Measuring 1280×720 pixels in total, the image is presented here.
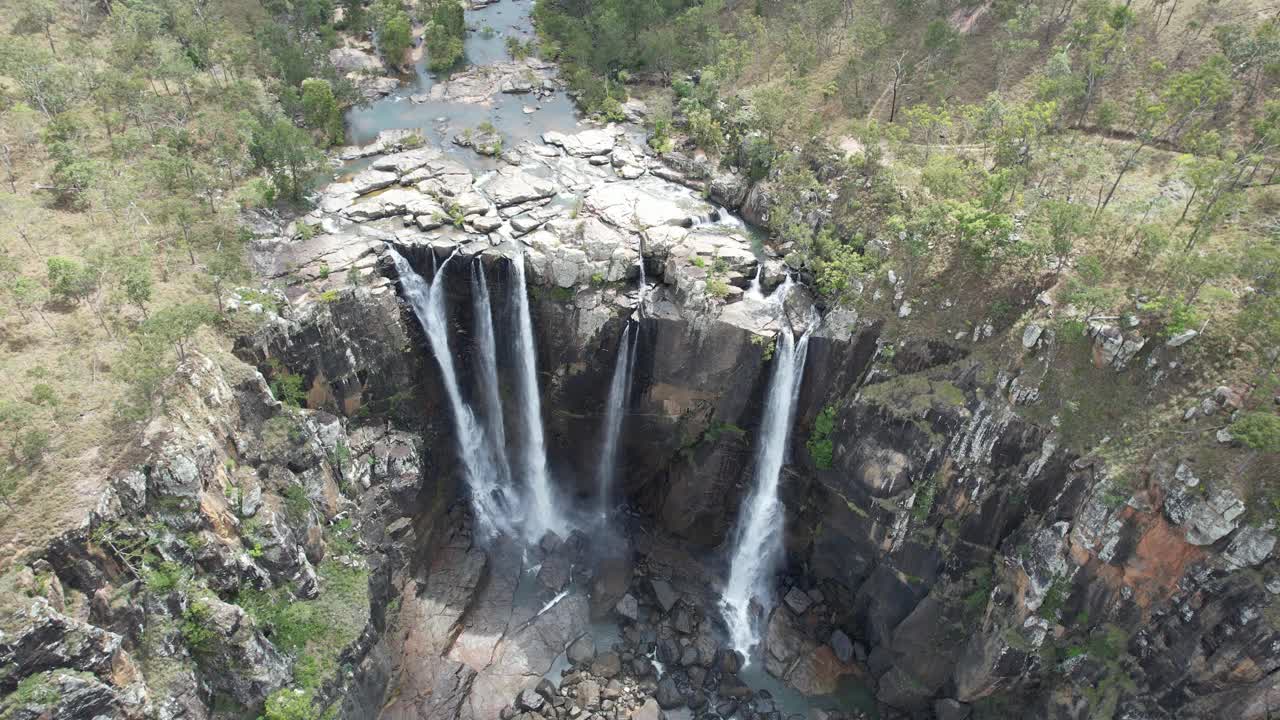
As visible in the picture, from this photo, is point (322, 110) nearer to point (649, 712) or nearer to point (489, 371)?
point (489, 371)

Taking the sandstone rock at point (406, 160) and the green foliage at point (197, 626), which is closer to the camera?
the green foliage at point (197, 626)

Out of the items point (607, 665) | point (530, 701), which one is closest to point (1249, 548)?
point (607, 665)

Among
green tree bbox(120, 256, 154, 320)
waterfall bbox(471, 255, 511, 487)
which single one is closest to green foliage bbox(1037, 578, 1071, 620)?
waterfall bbox(471, 255, 511, 487)

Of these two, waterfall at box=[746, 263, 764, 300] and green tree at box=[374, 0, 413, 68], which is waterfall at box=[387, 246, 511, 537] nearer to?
waterfall at box=[746, 263, 764, 300]

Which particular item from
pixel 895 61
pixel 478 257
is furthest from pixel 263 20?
pixel 895 61

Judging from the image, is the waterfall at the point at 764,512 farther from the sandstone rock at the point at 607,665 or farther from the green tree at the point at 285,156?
the green tree at the point at 285,156

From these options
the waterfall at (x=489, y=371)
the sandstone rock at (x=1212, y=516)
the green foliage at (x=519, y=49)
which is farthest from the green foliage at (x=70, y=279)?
the sandstone rock at (x=1212, y=516)
